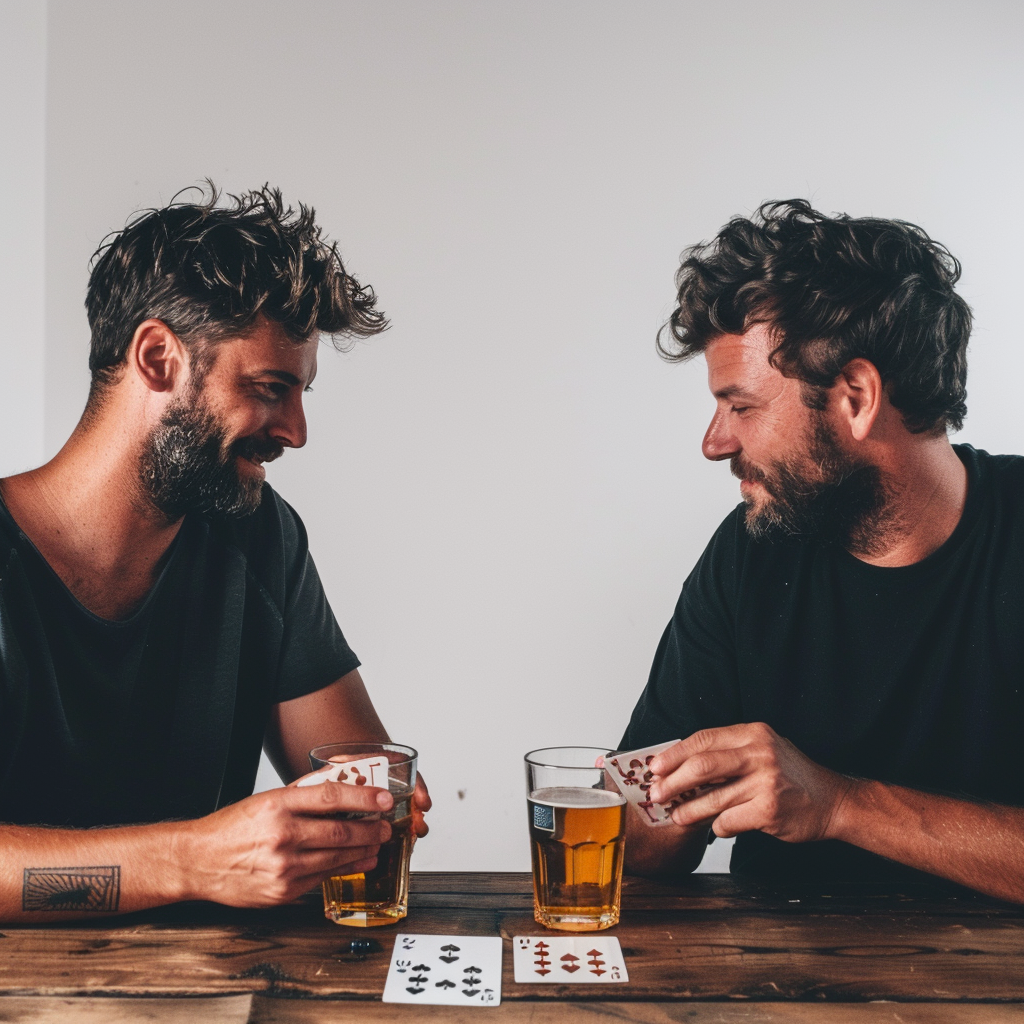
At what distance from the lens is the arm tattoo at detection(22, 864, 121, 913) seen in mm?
1193

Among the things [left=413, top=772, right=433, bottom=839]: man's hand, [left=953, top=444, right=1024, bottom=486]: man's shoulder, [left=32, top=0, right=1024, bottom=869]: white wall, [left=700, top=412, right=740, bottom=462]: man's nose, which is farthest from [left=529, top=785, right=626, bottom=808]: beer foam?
[left=32, top=0, right=1024, bottom=869]: white wall

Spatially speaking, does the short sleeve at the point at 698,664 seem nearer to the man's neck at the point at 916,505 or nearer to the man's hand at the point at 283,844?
the man's neck at the point at 916,505

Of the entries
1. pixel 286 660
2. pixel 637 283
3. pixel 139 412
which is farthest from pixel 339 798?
pixel 637 283

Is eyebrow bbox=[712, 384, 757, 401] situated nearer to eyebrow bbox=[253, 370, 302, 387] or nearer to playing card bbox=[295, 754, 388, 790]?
eyebrow bbox=[253, 370, 302, 387]

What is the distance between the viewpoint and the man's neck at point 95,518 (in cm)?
167

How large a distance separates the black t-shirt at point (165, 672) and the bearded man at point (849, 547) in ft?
2.46

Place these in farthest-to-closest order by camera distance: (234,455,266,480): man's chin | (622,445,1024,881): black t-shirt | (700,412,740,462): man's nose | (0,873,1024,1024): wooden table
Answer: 1. (700,412,740,462): man's nose
2. (234,455,266,480): man's chin
3. (622,445,1024,881): black t-shirt
4. (0,873,1024,1024): wooden table

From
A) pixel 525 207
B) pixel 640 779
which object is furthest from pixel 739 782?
pixel 525 207

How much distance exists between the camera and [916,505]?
1817 mm

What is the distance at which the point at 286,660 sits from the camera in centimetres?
189

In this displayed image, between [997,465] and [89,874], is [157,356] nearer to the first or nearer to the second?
[89,874]

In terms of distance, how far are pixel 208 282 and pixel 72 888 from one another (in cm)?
111

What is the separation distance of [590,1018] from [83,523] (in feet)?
4.04

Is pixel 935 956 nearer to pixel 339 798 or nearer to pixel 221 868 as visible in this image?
pixel 339 798
